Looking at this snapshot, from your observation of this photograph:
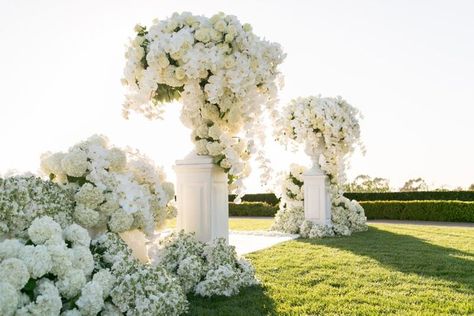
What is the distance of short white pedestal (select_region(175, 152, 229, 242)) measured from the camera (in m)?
6.10

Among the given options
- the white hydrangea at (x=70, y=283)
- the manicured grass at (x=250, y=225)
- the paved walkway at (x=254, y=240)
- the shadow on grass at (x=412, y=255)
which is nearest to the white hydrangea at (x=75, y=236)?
the white hydrangea at (x=70, y=283)

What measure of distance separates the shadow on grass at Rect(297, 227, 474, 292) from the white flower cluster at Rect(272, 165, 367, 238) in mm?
713

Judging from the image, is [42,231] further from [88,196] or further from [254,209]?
[254,209]

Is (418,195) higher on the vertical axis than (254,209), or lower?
higher

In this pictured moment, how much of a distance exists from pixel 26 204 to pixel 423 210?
1665 centimetres

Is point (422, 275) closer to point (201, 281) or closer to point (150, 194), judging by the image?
point (201, 281)

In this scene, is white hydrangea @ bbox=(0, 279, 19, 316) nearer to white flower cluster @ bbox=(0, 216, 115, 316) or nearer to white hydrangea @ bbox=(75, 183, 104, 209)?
white flower cluster @ bbox=(0, 216, 115, 316)

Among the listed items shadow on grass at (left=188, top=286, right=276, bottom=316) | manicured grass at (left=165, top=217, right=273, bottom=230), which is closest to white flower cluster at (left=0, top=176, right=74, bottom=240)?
shadow on grass at (left=188, top=286, right=276, bottom=316)

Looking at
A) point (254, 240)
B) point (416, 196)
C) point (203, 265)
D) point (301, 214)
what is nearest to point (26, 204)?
point (203, 265)

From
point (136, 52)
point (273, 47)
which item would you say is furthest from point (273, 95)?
point (136, 52)

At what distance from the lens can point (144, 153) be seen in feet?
17.8

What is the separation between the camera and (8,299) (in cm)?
312

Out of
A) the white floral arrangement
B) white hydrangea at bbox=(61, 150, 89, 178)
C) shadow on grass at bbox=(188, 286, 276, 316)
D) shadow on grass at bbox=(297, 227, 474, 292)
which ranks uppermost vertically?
the white floral arrangement

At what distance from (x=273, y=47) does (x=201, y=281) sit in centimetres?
278
